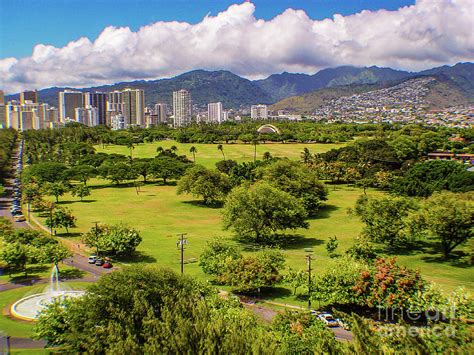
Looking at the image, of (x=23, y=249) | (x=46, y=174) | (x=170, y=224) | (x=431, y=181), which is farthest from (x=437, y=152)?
(x=23, y=249)

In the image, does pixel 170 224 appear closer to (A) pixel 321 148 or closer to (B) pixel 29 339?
(B) pixel 29 339

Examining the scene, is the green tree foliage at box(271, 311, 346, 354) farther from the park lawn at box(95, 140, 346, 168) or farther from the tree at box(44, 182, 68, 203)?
the park lawn at box(95, 140, 346, 168)

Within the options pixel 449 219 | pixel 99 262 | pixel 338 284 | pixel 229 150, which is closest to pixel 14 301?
pixel 99 262

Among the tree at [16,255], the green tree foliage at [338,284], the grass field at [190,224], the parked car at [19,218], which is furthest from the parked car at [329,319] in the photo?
the parked car at [19,218]

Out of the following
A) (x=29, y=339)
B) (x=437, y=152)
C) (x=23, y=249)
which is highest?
(x=437, y=152)

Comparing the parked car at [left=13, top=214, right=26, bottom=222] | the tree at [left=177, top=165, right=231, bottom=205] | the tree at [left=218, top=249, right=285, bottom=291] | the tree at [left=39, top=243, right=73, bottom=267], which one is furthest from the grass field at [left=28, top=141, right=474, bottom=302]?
the tree at [left=39, top=243, right=73, bottom=267]

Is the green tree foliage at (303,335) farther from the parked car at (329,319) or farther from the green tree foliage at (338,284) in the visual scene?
the green tree foliage at (338,284)
